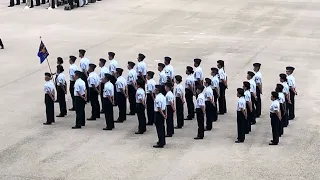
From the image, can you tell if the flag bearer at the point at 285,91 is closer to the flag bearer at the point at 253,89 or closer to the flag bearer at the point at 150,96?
the flag bearer at the point at 253,89

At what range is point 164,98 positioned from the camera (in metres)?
16.2

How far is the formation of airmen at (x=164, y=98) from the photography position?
16.3 metres

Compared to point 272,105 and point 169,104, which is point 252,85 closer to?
point 272,105

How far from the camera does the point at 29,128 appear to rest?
17672 mm

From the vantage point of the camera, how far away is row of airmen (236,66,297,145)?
16109 mm

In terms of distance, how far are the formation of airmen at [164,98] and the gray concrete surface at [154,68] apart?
0.29 meters

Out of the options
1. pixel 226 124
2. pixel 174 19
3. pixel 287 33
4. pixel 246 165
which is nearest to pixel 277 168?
pixel 246 165

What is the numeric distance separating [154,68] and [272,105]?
831 centimetres

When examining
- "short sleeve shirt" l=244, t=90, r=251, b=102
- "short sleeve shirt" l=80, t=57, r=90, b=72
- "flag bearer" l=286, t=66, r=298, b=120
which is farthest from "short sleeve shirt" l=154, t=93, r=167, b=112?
"short sleeve shirt" l=80, t=57, r=90, b=72

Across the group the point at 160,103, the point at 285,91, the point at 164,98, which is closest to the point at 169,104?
the point at 164,98

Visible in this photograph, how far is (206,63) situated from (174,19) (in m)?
9.69

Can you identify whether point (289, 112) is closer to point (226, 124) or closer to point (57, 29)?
point (226, 124)

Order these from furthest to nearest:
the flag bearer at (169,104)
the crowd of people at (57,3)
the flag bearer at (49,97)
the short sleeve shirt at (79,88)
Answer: the crowd of people at (57,3) → the flag bearer at (49,97) → the short sleeve shirt at (79,88) → the flag bearer at (169,104)

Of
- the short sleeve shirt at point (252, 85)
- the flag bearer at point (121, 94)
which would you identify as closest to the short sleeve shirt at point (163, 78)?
the flag bearer at point (121, 94)
